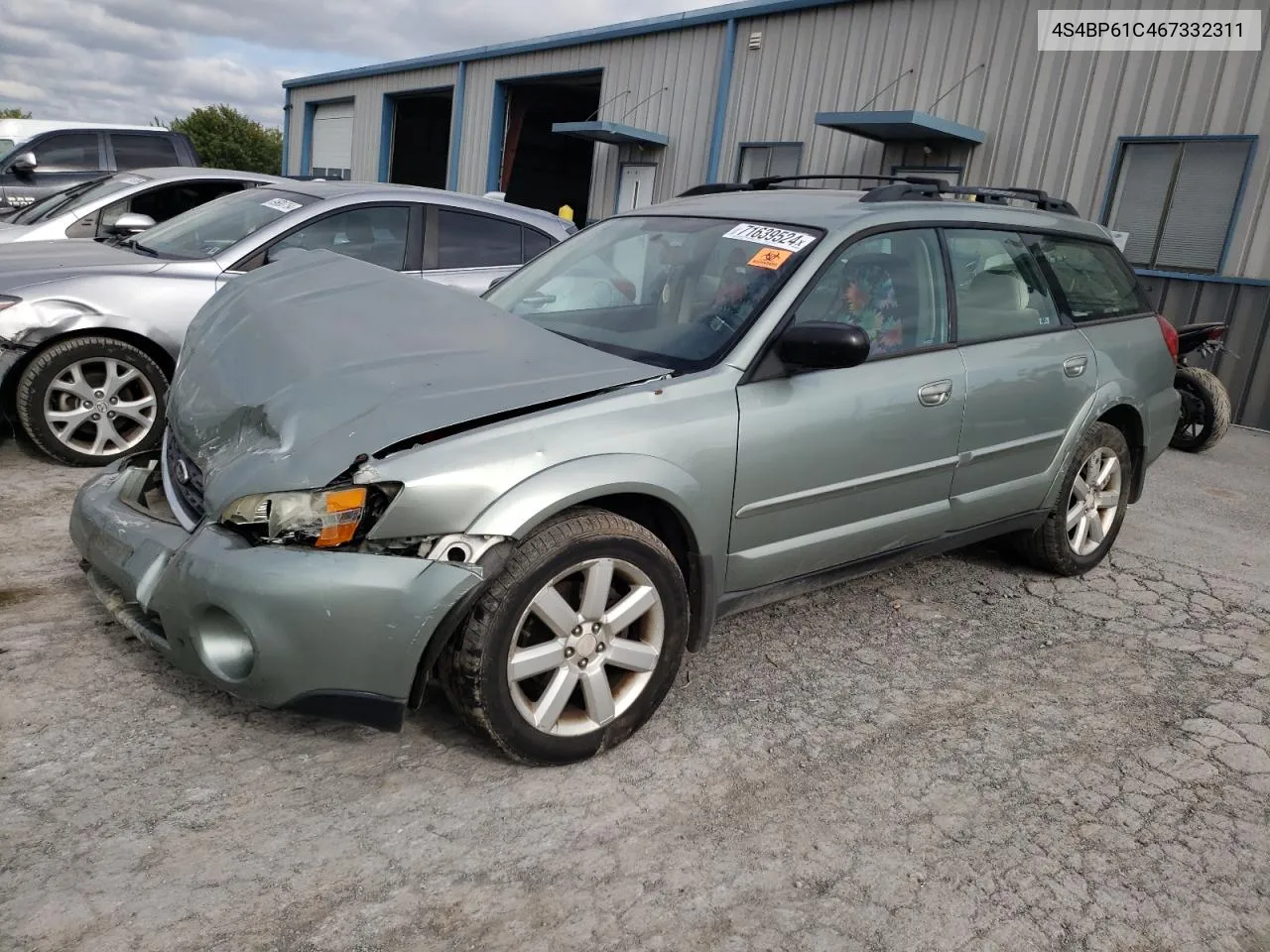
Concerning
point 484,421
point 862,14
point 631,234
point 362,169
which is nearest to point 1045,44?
point 862,14

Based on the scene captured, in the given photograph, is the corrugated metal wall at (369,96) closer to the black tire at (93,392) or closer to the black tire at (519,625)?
the black tire at (93,392)

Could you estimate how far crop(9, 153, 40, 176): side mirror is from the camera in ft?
34.1

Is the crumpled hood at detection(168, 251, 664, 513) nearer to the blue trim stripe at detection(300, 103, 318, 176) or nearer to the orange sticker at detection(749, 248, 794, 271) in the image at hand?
the orange sticker at detection(749, 248, 794, 271)

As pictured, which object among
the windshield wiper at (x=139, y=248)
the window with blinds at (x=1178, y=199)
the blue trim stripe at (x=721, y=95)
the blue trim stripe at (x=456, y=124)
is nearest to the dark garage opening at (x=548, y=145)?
the blue trim stripe at (x=456, y=124)

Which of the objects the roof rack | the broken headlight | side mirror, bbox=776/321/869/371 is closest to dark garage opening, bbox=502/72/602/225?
the roof rack

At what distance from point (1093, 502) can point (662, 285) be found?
2.45m

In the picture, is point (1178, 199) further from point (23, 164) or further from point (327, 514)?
point (23, 164)

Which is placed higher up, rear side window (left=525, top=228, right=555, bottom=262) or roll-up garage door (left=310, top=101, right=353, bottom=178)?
roll-up garage door (left=310, top=101, right=353, bottom=178)

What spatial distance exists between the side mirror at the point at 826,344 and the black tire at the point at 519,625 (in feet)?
2.40

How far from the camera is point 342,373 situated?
2.77 m

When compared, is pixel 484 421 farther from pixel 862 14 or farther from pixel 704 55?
pixel 704 55

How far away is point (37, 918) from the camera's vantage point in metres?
2.04

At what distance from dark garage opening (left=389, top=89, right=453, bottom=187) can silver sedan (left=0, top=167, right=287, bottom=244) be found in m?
15.1

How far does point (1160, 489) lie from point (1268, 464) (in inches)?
79.0
